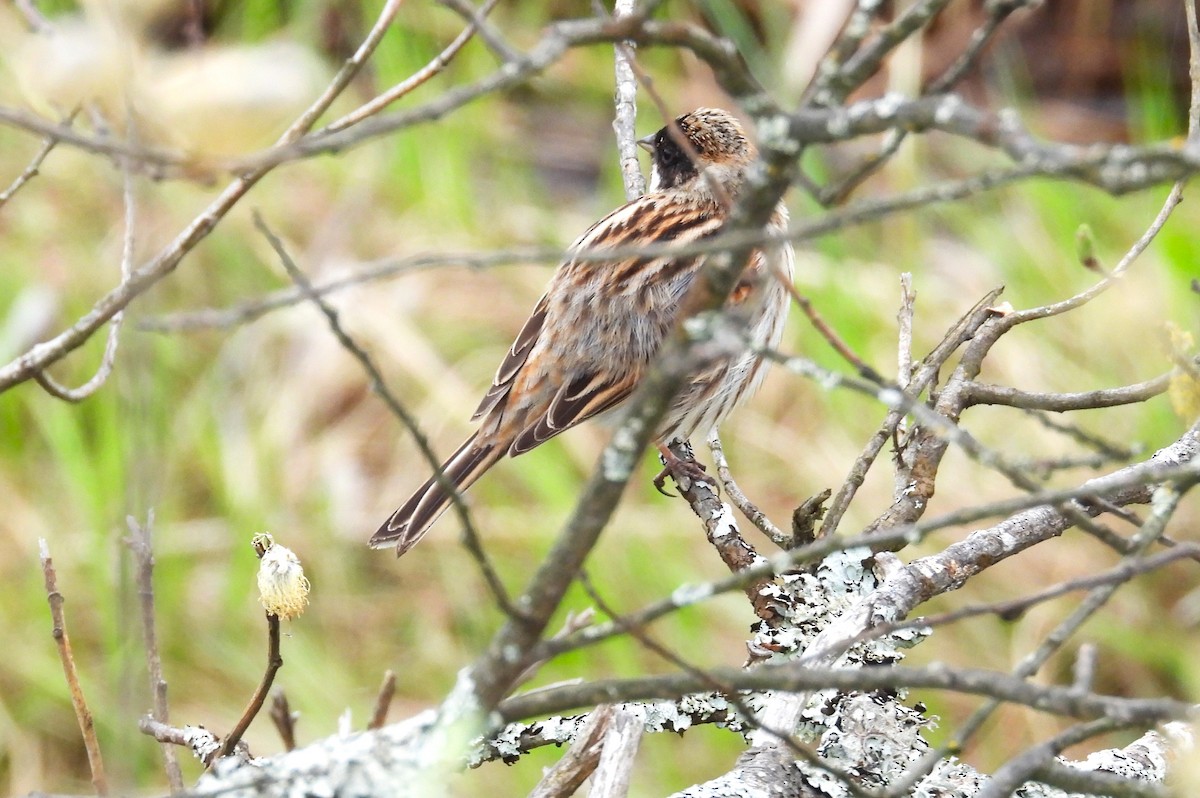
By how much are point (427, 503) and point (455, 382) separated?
2259mm

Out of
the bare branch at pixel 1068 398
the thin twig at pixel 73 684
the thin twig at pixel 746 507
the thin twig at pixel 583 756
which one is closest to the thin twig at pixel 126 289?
the thin twig at pixel 73 684

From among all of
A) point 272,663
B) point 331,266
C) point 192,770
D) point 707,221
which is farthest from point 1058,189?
point 272,663

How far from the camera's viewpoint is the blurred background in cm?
478

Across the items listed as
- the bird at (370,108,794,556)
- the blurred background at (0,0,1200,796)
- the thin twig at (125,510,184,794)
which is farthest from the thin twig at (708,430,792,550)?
the blurred background at (0,0,1200,796)

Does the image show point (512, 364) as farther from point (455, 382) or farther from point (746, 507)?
point (455, 382)

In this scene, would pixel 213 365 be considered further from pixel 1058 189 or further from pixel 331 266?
pixel 1058 189

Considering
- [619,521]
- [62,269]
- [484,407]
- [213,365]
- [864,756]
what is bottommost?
[864,756]

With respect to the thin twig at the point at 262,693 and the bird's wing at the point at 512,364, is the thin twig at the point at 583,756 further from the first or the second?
the bird's wing at the point at 512,364

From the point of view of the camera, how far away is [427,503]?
3441mm

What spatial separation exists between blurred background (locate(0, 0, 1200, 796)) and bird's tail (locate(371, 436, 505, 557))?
0.89 m

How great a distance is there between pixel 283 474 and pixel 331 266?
1.04 meters

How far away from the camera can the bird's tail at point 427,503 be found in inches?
135

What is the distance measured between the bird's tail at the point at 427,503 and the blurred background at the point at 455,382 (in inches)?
35.1

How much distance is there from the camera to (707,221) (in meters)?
3.85
